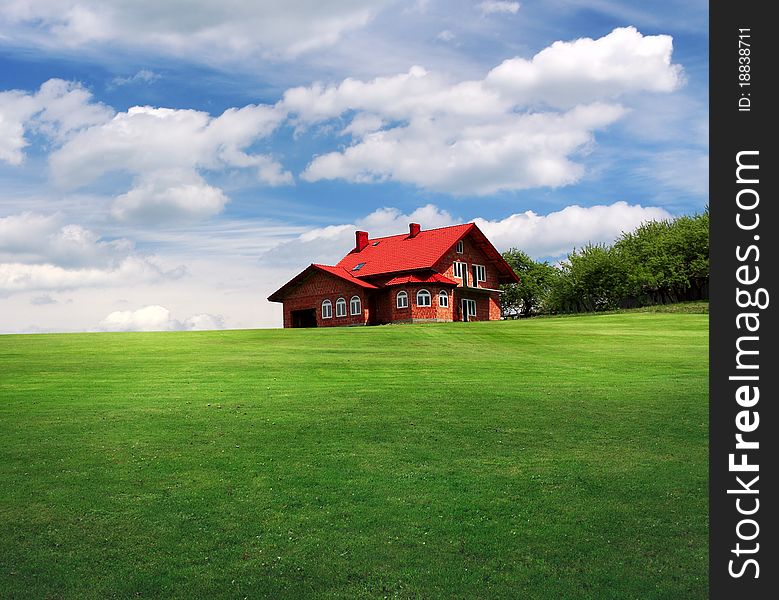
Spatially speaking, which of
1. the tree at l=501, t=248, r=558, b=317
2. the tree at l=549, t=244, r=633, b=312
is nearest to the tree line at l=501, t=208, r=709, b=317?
the tree at l=549, t=244, r=633, b=312

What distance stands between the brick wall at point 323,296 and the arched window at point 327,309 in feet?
0.84

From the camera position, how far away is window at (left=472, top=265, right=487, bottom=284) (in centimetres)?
6700

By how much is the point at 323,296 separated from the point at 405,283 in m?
7.89

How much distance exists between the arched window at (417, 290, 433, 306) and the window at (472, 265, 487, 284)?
7.70m

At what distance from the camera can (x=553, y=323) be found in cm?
5247

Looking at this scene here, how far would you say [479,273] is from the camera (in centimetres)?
6775

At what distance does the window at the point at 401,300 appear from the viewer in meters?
60.4

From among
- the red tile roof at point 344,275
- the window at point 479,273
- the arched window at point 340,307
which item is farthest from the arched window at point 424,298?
the window at point 479,273
